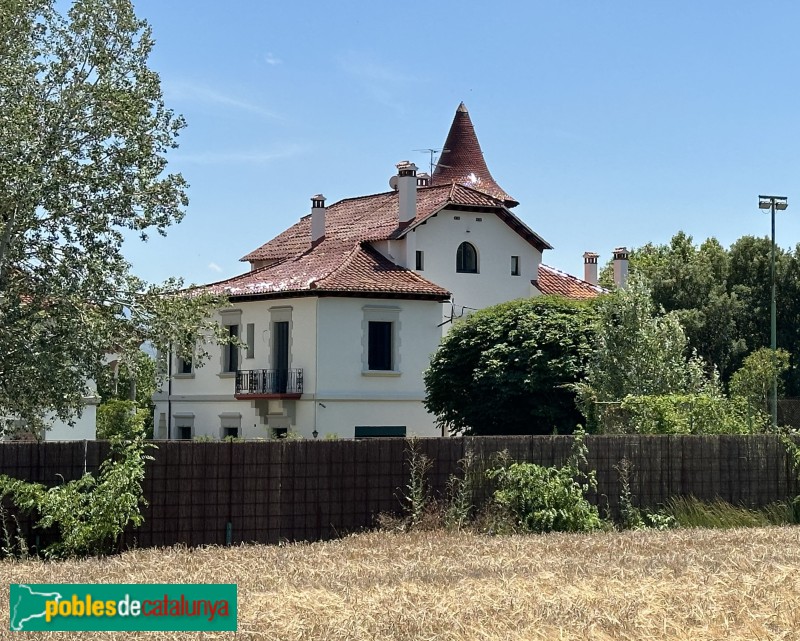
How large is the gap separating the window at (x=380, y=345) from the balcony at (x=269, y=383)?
8.76 feet

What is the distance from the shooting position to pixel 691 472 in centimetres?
2188

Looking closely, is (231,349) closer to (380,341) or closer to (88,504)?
(380,341)

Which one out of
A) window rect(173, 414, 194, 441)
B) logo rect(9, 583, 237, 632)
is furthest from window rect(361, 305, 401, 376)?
logo rect(9, 583, 237, 632)

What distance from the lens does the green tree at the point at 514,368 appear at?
1506 inches

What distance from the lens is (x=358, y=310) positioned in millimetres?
44531

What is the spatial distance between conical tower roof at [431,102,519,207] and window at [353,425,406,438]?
19049mm

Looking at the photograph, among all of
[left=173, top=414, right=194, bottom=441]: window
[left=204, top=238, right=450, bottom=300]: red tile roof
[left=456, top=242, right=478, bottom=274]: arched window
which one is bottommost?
[left=173, top=414, right=194, bottom=441]: window

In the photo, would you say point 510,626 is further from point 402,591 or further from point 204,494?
point 204,494

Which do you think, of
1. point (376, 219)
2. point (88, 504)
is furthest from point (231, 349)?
point (88, 504)

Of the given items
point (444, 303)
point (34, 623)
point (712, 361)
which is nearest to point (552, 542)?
point (34, 623)

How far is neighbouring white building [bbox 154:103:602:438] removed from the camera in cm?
4428

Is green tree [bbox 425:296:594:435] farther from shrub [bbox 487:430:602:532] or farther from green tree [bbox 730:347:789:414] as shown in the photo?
shrub [bbox 487:430:602:532]

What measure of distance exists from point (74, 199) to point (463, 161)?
133 ft

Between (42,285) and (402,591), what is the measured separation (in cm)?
1449
